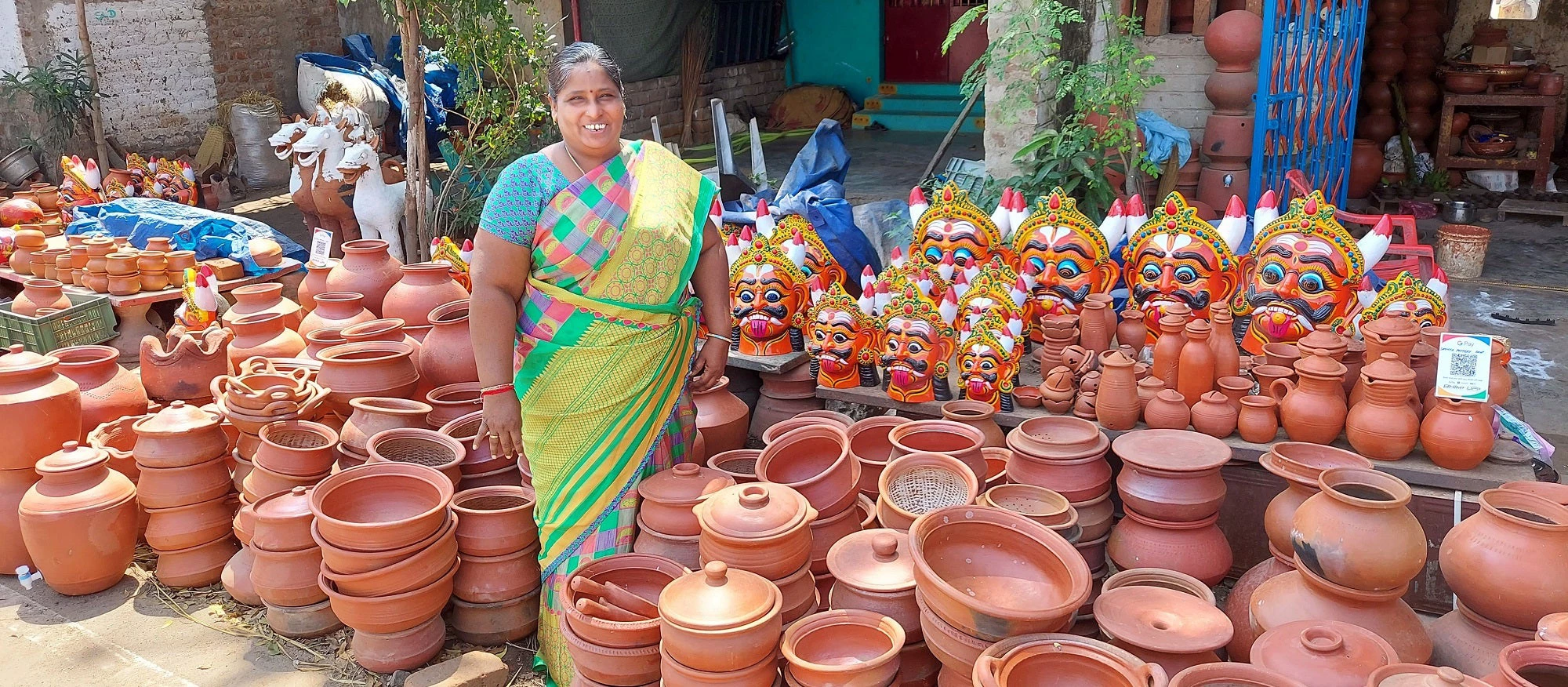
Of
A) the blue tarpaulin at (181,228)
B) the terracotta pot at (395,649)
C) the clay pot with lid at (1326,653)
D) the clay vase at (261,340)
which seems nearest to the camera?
the clay pot with lid at (1326,653)

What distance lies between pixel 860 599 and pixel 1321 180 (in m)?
5.21

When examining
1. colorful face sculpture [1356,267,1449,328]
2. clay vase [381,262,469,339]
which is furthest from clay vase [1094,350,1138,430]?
clay vase [381,262,469,339]

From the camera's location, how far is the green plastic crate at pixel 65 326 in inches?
171

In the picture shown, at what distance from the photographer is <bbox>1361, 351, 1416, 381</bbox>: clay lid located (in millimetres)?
2639

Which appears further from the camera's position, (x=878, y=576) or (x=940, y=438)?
(x=940, y=438)

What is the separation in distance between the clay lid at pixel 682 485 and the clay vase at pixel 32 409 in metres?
1.95

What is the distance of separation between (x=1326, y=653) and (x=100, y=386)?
3670mm

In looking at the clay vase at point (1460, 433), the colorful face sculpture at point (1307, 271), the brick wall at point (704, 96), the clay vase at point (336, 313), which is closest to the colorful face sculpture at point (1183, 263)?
the colorful face sculpture at point (1307, 271)

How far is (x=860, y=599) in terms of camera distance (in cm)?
210

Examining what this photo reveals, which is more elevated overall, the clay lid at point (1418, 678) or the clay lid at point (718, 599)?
the clay lid at point (718, 599)

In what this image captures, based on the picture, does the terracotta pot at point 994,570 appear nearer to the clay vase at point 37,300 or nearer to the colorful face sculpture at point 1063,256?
the colorful face sculpture at point 1063,256

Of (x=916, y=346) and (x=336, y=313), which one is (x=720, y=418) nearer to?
(x=916, y=346)

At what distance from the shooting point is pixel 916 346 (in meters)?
3.25

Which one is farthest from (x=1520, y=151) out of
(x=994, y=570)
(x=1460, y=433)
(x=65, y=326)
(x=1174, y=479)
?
(x=65, y=326)
